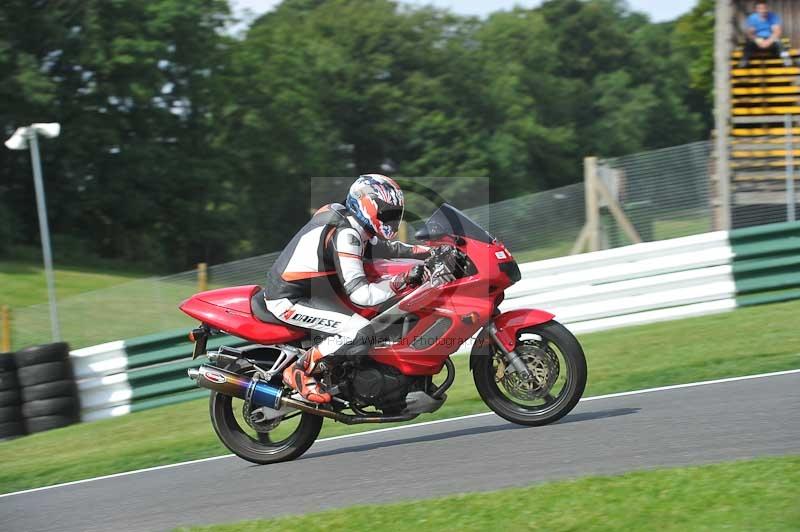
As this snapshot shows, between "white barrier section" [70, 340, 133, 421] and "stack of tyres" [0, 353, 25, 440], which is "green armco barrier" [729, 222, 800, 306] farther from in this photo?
"stack of tyres" [0, 353, 25, 440]

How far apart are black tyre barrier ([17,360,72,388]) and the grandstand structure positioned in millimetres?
8547

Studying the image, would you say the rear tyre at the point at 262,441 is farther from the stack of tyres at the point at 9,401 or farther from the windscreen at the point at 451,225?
the stack of tyres at the point at 9,401

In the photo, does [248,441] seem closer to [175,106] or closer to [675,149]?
[675,149]

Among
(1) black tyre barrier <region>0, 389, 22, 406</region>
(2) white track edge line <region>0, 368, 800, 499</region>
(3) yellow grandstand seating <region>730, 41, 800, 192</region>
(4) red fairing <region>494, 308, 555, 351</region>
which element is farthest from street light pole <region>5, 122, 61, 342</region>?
(3) yellow grandstand seating <region>730, 41, 800, 192</region>

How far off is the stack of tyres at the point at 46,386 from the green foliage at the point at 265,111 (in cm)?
2402

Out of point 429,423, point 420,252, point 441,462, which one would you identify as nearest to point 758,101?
point 429,423

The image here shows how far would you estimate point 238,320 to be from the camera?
7.26m

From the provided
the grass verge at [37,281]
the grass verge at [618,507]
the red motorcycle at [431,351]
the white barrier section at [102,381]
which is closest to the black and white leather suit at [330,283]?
the red motorcycle at [431,351]

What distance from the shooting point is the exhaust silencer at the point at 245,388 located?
7.23 m

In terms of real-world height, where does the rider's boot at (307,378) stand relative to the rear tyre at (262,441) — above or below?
above

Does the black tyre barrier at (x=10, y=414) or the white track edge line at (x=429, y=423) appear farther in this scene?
the black tyre barrier at (x=10, y=414)

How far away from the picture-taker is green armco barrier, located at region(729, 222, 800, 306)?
11.8m

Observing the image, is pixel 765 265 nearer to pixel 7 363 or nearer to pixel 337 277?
pixel 337 277

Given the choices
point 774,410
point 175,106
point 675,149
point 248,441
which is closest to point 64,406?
point 248,441
